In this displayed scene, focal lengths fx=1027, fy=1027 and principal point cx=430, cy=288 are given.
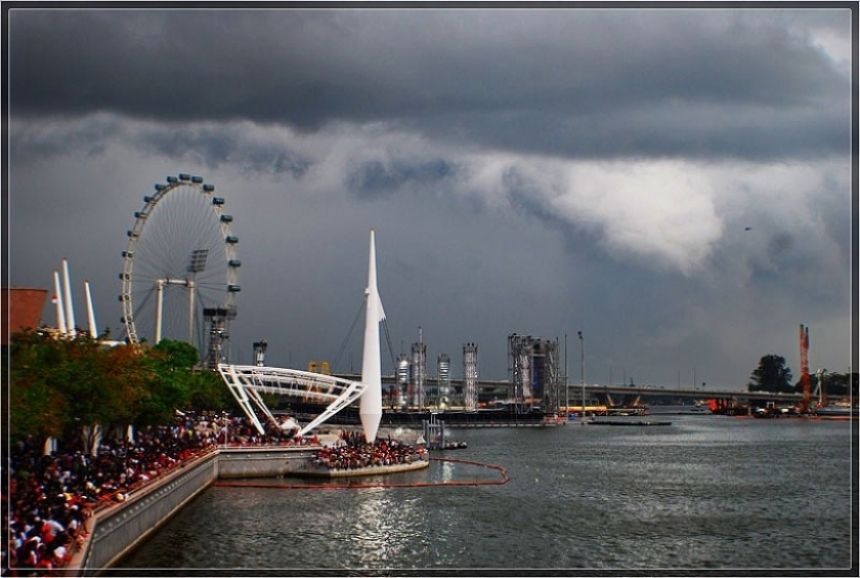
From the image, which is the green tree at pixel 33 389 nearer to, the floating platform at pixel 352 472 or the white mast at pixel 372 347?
the floating platform at pixel 352 472

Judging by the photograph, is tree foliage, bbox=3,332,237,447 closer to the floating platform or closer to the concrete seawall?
the concrete seawall

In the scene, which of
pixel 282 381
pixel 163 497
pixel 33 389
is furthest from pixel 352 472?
pixel 33 389

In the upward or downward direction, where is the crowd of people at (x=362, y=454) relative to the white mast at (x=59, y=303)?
downward

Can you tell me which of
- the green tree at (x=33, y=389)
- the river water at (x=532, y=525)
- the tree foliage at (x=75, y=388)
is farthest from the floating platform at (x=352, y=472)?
the green tree at (x=33, y=389)

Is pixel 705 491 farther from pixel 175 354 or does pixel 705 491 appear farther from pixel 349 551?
pixel 175 354

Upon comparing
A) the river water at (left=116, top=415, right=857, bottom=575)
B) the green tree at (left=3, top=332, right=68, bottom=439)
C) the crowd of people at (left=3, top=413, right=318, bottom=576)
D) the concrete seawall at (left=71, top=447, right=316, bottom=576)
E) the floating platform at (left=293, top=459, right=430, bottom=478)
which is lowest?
the river water at (left=116, top=415, right=857, bottom=575)

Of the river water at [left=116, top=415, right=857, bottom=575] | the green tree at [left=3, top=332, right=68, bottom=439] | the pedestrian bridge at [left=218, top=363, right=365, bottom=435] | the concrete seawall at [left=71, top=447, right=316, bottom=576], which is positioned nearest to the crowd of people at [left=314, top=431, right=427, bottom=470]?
the concrete seawall at [left=71, top=447, right=316, bottom=576]
